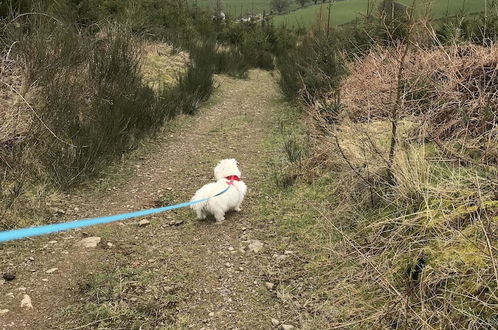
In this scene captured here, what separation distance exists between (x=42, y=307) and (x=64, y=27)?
14.8ft

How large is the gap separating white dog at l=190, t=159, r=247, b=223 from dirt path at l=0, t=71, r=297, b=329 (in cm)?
13

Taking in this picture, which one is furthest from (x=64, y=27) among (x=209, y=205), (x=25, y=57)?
(x=209, y=205)

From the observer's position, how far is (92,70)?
5867 millimetres

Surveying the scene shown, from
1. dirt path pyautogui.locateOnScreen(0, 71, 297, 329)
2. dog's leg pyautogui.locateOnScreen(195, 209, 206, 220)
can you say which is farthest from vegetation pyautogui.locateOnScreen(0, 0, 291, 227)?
dog's leg pyautogui.locateOnScreen(195, 209, 206, 220)

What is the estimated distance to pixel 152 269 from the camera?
3.20m

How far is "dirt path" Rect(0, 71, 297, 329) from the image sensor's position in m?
2.69

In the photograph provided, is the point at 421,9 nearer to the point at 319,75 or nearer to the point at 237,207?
the point at 237,207

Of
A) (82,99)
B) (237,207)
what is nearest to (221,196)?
(237,207)

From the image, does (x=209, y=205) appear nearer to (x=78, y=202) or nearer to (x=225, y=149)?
(x=78, y=202)

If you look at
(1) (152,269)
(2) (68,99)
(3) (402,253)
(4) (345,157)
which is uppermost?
(2) (68,99)

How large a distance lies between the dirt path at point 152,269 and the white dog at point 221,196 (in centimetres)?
13

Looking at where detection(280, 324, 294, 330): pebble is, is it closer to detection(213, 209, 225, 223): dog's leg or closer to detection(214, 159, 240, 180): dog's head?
detection(213, 209, 225, 223): dog's leg

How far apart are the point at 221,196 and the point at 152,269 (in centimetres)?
94

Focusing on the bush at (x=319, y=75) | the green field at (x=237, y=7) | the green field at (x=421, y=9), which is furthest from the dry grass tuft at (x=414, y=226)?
the green field at (x=237, y=7)
